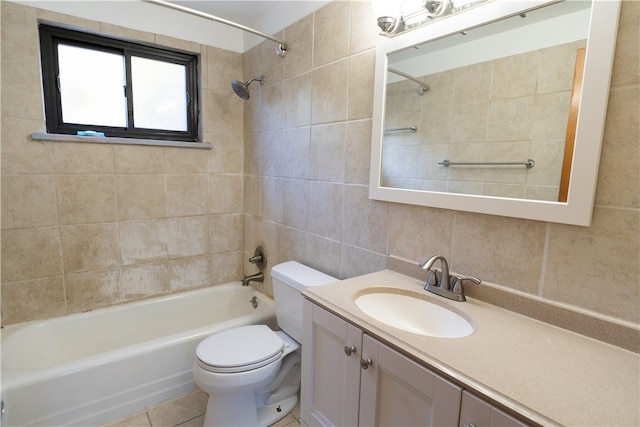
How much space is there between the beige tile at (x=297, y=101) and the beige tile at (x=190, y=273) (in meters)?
1.28

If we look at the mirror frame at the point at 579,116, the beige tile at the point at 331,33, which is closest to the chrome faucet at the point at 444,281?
the mirror frame at the point at 579,116

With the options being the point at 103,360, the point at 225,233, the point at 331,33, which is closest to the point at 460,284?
the point at 331,33

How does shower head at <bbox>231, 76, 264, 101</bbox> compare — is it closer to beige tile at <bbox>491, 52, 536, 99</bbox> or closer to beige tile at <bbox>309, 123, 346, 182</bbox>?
beige tile at <bbox>309, 123, 346, 182</bbox>

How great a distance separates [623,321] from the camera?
83 centimetres

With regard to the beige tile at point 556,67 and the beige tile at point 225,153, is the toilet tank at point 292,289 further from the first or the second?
the beige tile at point 556,67

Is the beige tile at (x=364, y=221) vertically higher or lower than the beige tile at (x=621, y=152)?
lower

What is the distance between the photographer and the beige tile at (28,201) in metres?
1.79

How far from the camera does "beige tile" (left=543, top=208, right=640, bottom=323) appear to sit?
815 mm

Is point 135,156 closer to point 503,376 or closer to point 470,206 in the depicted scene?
point 470,206

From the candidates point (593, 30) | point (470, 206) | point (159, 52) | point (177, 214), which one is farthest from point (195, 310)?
point (593, 30)

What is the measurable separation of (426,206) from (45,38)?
2.37 metres

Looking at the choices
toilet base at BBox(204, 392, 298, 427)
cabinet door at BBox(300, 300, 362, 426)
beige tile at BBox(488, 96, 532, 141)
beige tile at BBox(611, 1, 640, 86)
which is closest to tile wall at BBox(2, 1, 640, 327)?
beige tile at BBox(611, 1, 640, 86)

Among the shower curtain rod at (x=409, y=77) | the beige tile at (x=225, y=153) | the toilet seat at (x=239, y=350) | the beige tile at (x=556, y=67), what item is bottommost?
the toilet seat at (x=239, y=350)

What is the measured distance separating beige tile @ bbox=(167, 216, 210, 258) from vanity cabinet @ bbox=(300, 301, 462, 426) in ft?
5.08
